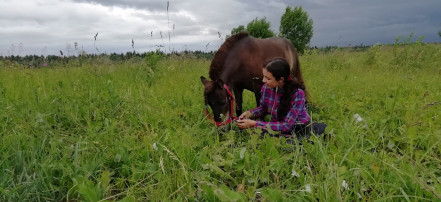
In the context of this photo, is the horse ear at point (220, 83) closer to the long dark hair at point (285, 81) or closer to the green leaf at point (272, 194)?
the long dark hair at point (285, 81)

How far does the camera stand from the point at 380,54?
37.8ft

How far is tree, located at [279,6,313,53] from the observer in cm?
3103

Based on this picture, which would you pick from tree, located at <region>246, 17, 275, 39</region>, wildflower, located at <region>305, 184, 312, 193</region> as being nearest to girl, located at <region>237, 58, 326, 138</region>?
wildflower, located at <region>305, 184, 312, 193</region>

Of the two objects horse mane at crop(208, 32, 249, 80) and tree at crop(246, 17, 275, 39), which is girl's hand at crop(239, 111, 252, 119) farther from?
tree at crop(246, 17, 275, 39)

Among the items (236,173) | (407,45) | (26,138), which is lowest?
(236,173)

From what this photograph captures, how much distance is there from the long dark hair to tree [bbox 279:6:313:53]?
2920cm

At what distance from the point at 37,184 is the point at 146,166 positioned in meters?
0.76

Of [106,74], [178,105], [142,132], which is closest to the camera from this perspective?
[142,132]

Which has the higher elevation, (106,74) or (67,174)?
(106,74)

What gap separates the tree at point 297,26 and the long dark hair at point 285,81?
2920 cm

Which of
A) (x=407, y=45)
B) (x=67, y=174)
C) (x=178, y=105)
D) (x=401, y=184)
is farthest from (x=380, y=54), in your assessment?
(x=67, y=174)

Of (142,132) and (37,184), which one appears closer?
(37,184)

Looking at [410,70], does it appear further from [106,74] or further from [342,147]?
[106,74]

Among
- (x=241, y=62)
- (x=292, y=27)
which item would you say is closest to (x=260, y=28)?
(x=292, y=27)
